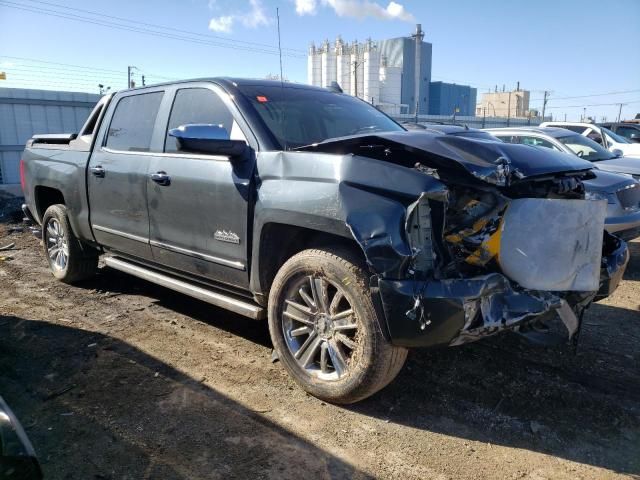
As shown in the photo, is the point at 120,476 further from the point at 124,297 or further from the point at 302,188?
the point at 124,297

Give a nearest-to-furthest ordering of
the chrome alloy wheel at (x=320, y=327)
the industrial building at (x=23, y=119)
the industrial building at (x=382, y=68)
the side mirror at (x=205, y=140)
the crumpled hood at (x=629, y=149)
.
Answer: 1. the chrome alloy wheel at (x=320, y=327)
2. the side mirror at (x=205, y=140)
3. the crumpled hood at (x=629, y=149)
4. the industrial building at (x=23, y=119)
5. the industrial building at (x=382, y=68)

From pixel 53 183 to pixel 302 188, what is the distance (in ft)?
11.7

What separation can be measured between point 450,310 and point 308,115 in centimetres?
197

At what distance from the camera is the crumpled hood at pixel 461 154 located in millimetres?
2674

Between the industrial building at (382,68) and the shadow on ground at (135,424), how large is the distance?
3414 cm

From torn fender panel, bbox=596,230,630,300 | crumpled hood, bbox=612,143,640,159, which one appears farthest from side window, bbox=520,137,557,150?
torn fender panel, bbox=596,230,630,300

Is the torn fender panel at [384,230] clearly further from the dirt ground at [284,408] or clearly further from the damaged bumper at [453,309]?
the dirt ground at [284,408]

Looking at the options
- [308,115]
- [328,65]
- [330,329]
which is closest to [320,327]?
[330,329]

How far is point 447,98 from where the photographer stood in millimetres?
59219

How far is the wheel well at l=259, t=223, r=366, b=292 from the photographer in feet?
10.5

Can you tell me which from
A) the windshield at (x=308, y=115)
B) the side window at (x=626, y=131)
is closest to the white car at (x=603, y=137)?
the side window at (x=626, y=131)

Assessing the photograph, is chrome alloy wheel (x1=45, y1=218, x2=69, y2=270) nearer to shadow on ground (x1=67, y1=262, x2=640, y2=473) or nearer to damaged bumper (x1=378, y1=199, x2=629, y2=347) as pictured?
shadow on ground (x1=67, y1=262, x2=640, y2=473)

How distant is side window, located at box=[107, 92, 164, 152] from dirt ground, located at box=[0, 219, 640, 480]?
1534 mm

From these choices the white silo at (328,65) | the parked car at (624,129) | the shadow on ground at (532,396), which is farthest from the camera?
the white silo at (328,65)
